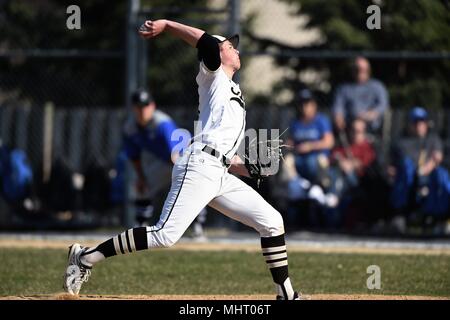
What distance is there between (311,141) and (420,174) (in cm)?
156

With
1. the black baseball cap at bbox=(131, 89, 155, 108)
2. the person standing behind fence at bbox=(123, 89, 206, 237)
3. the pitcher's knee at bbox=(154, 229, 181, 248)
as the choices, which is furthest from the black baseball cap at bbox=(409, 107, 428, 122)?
the pitcher's knee at bbox=(154, 229, 181, 248)

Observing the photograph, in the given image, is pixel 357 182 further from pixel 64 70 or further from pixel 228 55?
pixel 228 55

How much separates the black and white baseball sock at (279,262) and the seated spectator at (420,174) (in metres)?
5.90

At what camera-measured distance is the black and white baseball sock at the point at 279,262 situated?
7258 mm

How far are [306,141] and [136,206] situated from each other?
2.55m

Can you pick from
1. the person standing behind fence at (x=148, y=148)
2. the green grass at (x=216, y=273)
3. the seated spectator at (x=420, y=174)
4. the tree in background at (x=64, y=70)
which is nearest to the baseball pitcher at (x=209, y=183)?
the green grass at (x=216, y=273)

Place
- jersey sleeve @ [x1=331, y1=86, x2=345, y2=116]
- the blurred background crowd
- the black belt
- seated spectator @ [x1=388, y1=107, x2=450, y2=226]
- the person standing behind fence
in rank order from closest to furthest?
the black belt < the person standing behind fence < seated spectator @ [x1=388, y1=107, x2=450, y2=226] < the blurred background crowd < jersey sleeve @ [x1=331, y1=86, x2=345, y2=116]

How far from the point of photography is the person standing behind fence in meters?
12.3

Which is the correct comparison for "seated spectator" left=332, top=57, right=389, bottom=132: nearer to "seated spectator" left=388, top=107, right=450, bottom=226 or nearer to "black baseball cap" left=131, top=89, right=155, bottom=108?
"seated spectator" left=388, top=107, right=450, bottom=226

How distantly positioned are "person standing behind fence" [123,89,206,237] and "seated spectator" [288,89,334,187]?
5.37 ft

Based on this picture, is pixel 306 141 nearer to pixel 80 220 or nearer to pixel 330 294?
pixel 80 220

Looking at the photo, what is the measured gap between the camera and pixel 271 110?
13.6m
